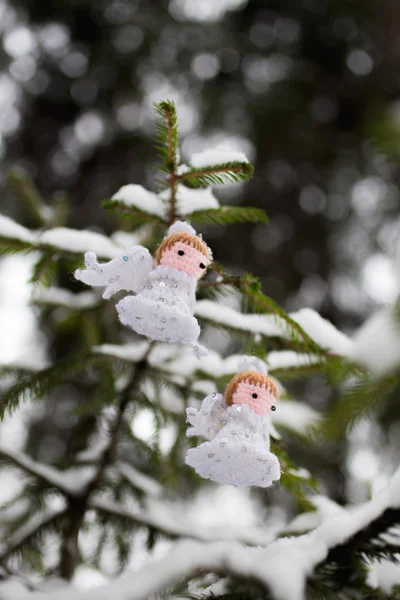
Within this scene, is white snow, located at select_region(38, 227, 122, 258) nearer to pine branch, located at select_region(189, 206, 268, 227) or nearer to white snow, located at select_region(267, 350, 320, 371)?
pine branch, located at select_region(189, 206, 268, 227)

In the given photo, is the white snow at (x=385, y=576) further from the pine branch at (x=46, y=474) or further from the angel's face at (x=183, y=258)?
the pine branch at (x=46, y=474)

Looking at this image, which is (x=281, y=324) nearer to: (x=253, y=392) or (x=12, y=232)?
(x=253, y=392)

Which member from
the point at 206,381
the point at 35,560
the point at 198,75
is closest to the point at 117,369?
the point at 206,381

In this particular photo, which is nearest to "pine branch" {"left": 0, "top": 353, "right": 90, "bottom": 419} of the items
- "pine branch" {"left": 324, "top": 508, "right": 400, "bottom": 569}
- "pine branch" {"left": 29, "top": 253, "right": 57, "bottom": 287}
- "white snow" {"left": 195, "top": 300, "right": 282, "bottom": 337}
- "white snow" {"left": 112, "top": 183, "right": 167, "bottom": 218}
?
"pine branch" {"left": 29, "top": 253, "right": 57, "bottom": 287}

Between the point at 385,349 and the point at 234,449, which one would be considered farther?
the point at 234,449

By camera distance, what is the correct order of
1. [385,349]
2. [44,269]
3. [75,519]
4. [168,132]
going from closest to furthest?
1. [385,349]
2. [168,132]
3. [44,269]
4. [75,519]

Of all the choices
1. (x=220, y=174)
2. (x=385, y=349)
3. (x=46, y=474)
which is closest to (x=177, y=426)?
(x=46, y=474)

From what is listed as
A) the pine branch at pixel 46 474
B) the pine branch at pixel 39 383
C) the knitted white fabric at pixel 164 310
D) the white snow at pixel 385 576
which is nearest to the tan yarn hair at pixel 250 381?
the knitted white fabric at pixel 164 310

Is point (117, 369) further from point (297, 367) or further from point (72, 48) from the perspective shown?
point (72, 48)
